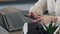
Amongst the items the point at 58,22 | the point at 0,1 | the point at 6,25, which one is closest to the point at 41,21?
the point at 58,22

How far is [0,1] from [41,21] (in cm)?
116

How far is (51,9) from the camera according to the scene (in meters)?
1.08

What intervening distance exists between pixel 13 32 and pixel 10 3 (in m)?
0.79

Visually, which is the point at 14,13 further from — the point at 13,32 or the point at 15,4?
the point at 15,4

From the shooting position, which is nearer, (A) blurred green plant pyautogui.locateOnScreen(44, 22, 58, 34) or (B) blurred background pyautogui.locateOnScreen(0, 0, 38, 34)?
(A) blurred green plant pyautogui.locateOnScreen(44, 22, 58, 34)

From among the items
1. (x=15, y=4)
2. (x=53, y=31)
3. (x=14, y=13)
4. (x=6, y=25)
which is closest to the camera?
(x=53, y=31)

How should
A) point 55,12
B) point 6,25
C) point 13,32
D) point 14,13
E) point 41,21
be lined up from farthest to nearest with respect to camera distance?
point 14,13, point 6,25, point 13,32, point 55,12, point 41,21

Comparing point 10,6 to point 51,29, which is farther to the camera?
point 10,6

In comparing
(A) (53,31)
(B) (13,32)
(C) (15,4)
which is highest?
(C) (15,4)

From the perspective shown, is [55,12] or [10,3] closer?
[55,12]

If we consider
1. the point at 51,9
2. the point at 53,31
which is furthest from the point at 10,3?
the point at 53,31

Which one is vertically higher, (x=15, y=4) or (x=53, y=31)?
(x=15, y=4)

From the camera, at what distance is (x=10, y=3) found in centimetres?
198

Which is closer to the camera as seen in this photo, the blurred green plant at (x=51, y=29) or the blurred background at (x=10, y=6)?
the blurred green plant at (x=51, y=29)
